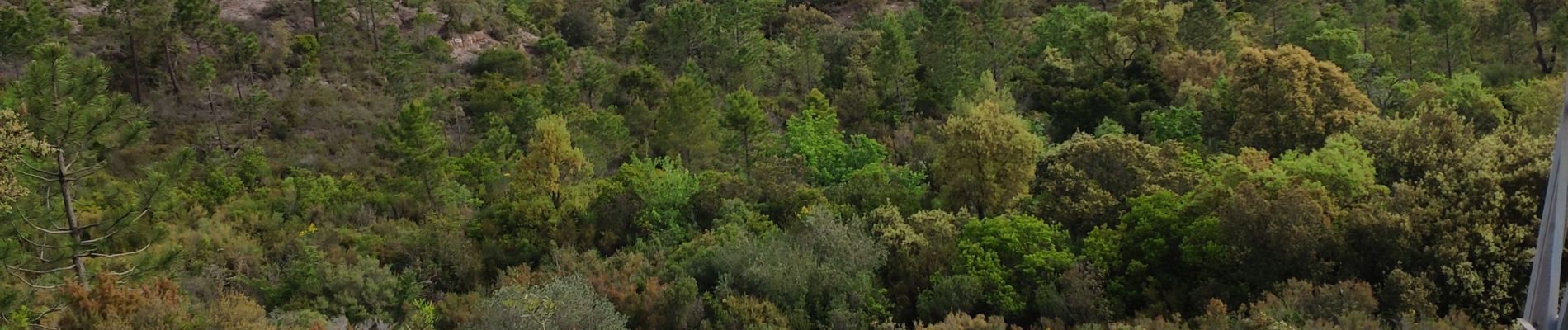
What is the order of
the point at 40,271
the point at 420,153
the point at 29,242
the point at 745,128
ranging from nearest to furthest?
the point at 29,242 < the point at 40,271 < the point at 420,153 < the point at 745,128

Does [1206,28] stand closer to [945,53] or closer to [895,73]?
[945,53]

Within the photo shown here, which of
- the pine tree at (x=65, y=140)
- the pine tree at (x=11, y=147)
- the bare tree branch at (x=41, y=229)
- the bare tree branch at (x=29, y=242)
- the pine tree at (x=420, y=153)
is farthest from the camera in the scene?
the pine tree at (x=420, y=153)

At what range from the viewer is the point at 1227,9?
60094 millimetres

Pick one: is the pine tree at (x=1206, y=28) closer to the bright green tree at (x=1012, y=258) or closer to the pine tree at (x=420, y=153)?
the bright green tree at (x=1012, y=258)

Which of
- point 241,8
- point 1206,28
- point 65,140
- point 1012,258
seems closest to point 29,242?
point 65,140

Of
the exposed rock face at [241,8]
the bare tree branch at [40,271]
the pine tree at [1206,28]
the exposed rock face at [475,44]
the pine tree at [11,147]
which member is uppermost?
the pine tree at [11,147]

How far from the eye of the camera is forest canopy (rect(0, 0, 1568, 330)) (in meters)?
19.1

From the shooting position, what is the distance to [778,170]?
34.0 metres

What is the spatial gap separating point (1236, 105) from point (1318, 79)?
292 centimetres

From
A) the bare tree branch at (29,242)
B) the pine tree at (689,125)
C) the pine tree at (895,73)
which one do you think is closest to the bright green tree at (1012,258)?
the pine tree at (689,125)

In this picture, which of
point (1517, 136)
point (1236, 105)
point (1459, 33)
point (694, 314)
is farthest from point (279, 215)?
point (1459, 33)

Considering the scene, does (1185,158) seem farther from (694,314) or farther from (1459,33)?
(1459,33)

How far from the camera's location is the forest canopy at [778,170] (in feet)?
62.7

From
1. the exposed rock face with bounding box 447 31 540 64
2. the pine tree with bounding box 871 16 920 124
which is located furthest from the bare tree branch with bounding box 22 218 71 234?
the exposed rock face with bounding box 447 31 540 64
